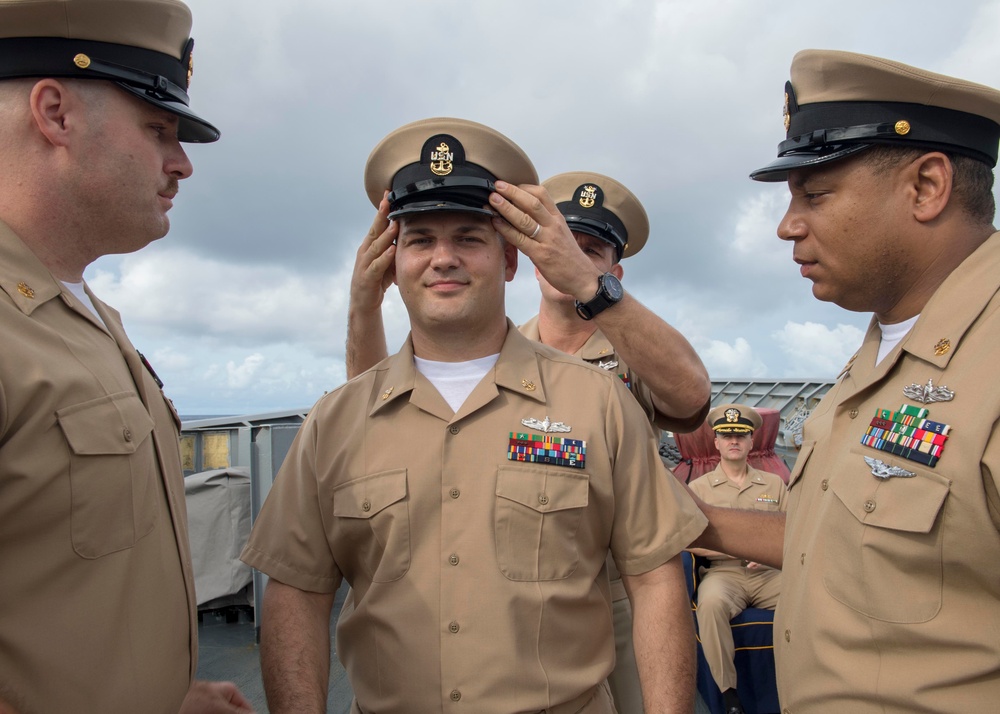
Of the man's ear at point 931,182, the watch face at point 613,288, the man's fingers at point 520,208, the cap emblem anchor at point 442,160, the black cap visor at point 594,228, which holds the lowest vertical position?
the watch face at point 613,288

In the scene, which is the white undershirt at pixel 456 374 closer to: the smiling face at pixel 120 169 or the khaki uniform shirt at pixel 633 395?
the khaki uniform shirt at pixel 633 395

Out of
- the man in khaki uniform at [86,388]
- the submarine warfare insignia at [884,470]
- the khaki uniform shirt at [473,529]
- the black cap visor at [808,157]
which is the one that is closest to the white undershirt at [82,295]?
the man in khaki uniform at [86,388]

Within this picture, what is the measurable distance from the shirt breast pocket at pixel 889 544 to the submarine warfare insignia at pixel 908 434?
25 mm

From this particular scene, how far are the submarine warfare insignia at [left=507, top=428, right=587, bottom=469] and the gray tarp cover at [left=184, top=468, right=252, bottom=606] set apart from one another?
4960 millimetres

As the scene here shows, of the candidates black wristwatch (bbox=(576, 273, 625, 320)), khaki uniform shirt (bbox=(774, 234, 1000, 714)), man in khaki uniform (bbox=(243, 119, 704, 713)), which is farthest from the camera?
black wristwatch (bbox=(576, 273, 625, 320))

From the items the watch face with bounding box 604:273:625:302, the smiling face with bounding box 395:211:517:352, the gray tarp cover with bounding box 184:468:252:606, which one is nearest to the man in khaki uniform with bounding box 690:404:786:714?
the watch face with bounding box 604:273:625:302

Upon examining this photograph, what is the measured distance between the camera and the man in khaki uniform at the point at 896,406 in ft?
5.37

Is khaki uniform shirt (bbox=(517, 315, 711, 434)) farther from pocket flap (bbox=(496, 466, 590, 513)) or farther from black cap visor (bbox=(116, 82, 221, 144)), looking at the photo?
black cap visor (bbox=(116, 82, 221, 144))

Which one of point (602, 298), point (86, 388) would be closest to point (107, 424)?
point (86, 388)

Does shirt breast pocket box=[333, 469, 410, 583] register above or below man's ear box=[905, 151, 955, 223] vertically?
below

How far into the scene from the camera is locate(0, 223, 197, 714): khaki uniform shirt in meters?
1.39

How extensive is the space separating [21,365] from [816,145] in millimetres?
2014

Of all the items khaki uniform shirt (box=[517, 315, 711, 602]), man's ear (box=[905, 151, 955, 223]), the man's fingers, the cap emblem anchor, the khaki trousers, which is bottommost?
the khaki trousers

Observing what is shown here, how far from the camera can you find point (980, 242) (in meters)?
1.99
